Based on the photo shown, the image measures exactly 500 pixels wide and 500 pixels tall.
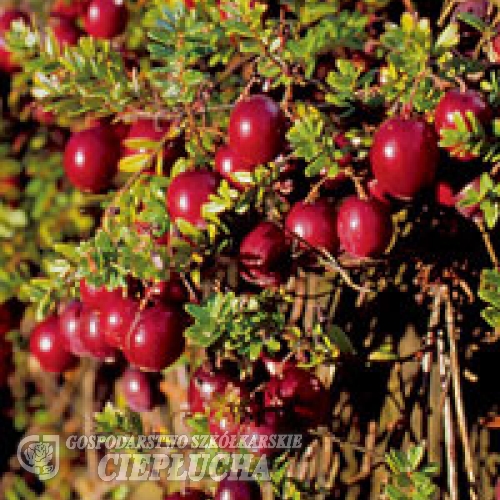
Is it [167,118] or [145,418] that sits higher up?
[167,118]

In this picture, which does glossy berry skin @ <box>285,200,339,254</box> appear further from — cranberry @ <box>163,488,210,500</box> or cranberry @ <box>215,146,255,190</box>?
cranberry @ <box>163,488,210,500</box>

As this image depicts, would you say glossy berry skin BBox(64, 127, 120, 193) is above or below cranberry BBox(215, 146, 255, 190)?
above

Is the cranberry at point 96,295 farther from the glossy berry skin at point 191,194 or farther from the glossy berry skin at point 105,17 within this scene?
the glossy berry skin at point 105,17

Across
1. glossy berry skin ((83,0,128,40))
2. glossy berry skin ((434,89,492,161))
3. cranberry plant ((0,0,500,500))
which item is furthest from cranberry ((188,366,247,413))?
glossy berry skin ((83,0,128,40))

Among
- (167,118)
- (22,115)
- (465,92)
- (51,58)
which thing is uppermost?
(22,115)

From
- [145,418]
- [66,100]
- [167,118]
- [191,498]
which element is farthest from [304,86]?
[145,418]

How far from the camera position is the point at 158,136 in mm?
1191

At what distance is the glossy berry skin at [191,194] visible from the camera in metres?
1.04

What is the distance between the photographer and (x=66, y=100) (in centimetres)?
122

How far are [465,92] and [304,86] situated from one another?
0.27 m

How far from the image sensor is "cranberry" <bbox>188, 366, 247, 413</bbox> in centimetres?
106

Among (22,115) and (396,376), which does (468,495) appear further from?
(22,115)

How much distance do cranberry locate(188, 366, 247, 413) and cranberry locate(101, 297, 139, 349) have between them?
5.0 inches

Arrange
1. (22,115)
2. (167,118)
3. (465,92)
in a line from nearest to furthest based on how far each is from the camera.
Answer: (465,92)
(167,118)
(22,115)
